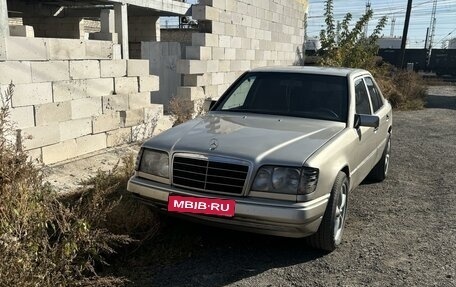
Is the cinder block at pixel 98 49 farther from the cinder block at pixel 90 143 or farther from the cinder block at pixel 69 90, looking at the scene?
the cinder block at pixel 90 143

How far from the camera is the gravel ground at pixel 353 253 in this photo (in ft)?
10.6

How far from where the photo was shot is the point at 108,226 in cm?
358

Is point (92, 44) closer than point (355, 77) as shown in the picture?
No

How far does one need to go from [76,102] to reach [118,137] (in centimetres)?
101

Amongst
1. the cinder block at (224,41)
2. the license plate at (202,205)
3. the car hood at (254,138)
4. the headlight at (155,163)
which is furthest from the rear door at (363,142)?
the cinder block at (224,41)

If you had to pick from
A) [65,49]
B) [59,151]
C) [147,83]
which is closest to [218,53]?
[147,83]

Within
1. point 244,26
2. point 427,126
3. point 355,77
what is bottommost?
point 427,126

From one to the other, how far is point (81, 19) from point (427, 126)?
15.2 m

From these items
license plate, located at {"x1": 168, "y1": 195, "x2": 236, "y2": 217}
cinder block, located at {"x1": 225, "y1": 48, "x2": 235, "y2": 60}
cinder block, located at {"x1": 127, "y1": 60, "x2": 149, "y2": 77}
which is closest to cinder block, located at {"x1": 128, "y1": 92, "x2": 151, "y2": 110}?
cinder block, located at {"x1": 127, "y1": 60, "x2": 149, "y2": 77}

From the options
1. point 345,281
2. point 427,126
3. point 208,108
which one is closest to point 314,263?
point 345,281

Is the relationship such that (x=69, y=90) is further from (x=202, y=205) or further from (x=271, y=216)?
(x=271, y=216)

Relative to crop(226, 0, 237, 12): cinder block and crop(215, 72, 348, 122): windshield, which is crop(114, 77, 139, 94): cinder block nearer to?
crop(215, 72, 348, 122): windshield

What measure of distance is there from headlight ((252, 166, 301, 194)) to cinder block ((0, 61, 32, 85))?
309cm

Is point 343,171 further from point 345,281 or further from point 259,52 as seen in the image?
point 259,52
